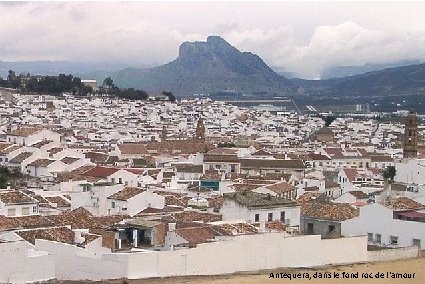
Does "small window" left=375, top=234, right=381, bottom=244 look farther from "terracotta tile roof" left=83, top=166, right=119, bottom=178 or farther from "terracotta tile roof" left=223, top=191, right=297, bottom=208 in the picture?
"terracotta tile roof" left=83, top=166, right=119, bottom=178

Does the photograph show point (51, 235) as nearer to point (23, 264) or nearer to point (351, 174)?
point (23, 264)

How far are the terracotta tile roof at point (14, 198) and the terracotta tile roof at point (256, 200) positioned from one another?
24.0ft

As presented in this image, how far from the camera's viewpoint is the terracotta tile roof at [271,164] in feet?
182

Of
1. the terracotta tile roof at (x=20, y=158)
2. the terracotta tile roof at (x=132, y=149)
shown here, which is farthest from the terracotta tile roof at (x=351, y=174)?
the terracotta tile roof at (x=20, y=158)

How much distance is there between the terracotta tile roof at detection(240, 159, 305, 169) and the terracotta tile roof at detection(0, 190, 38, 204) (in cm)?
2694

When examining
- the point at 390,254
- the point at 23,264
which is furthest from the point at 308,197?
the point at 23,264

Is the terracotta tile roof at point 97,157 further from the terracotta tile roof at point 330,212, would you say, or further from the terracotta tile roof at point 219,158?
the terracotta tile roof at point 330,212

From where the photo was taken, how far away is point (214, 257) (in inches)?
957

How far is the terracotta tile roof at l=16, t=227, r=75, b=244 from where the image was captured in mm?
24703

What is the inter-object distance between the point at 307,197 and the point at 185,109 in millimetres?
83737

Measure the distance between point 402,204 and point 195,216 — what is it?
8.24m

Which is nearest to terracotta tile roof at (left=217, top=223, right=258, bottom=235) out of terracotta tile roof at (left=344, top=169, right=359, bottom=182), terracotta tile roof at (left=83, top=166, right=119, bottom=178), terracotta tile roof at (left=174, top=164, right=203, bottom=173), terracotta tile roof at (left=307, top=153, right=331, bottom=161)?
terracotta tile roof at (left=83, top=166, right=119, bottom=178)

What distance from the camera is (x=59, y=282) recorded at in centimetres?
2261

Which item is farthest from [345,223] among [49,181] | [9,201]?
[49,181]
